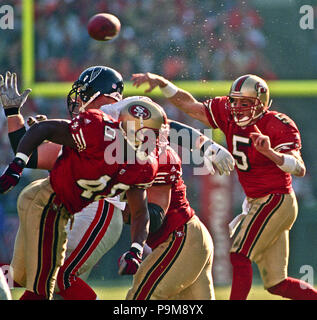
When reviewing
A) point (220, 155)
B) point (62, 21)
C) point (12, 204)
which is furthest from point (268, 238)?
point (62, 21)

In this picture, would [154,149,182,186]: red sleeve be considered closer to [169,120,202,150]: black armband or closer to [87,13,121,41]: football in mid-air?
[169,120,202,150]: black armband

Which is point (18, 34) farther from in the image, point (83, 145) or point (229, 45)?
point (83, 145)

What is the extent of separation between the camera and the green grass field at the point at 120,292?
6384 millimetres

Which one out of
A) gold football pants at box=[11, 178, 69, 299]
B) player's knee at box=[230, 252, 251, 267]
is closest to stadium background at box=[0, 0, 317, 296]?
player's knee at box=[230, 252, 251, 267]

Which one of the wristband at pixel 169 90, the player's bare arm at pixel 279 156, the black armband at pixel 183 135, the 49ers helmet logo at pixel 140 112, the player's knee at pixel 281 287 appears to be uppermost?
the wristband at pixel 169 90

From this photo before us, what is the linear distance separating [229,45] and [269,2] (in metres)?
0.49

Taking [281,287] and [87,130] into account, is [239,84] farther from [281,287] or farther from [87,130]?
[87,130]

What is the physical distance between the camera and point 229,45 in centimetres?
Result: 742

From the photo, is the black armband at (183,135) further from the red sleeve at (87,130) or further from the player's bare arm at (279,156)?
the red sleeve at (87,130)

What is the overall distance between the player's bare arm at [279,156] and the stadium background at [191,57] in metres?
2.20

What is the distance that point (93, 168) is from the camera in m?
3.99

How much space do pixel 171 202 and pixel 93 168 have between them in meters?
0.61

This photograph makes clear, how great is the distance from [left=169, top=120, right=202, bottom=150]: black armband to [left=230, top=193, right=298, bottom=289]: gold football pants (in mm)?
657

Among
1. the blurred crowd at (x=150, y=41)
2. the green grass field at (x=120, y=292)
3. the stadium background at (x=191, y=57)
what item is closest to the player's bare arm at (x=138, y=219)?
the green grass field at (x=120, y=292)
